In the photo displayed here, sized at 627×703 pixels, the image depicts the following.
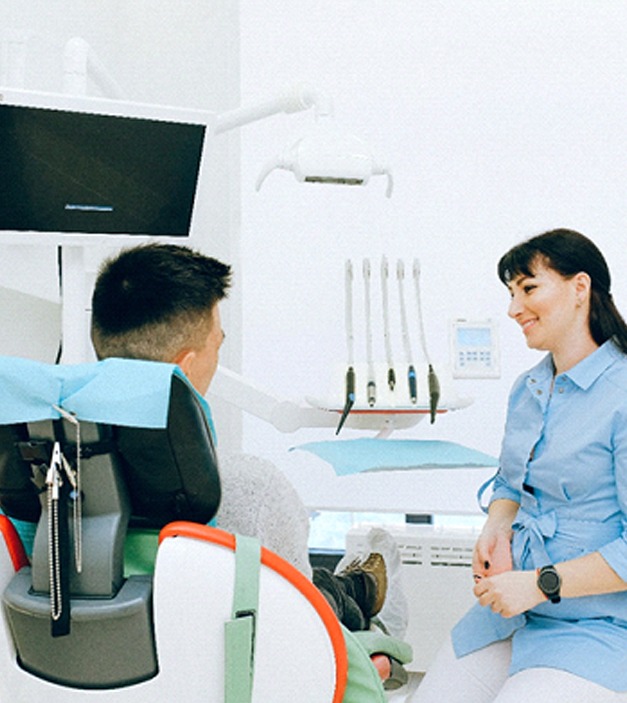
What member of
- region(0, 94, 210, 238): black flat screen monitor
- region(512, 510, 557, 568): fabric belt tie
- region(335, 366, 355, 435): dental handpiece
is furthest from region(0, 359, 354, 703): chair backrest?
region(335, 366, 355, 435): dental handpiece

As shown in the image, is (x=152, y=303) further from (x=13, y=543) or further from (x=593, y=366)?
(x=593, y=366)

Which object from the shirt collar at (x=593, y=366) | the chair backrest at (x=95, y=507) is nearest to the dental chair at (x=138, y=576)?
the chair backrest at (x=95, y=507)

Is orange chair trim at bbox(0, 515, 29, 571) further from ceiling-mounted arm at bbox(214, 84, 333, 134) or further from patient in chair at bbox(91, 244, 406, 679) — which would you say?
ceiling-mounted arm at bbox(214, 84, 333, 134)

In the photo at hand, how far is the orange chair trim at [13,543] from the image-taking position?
995 mm

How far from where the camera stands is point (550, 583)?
128cm

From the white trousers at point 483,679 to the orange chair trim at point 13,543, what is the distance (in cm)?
73

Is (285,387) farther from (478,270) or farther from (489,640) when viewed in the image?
(489,640)

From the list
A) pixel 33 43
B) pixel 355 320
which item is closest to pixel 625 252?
pixel 355 320

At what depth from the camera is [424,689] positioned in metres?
1.43

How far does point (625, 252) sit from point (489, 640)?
1422mm

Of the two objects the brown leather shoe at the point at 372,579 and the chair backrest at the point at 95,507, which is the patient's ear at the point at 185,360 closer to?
the chair backrest at the point at 95,507

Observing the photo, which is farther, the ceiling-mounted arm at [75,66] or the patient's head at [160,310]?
the ceiling-mounted arm at [75,66]

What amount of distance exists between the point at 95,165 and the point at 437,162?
4.44 ft

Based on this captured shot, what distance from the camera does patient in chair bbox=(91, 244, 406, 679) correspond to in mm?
1114
